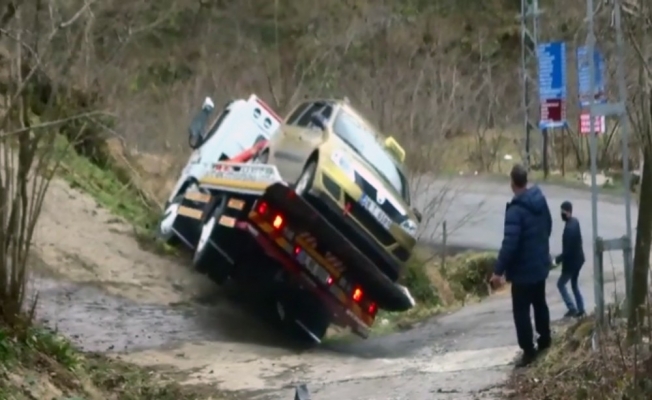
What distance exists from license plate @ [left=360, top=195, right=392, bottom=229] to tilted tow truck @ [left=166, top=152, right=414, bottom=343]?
44 cm

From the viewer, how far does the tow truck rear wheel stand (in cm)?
1386

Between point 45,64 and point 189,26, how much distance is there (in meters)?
24.4

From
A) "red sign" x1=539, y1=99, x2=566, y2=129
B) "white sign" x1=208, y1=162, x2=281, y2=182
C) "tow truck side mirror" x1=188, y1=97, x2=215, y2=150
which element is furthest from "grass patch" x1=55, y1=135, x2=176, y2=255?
"red sign" x1=539, y1=99, x2=566, y2=129

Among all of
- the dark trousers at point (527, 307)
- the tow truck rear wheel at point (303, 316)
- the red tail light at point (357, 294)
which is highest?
the dark trousers at point (527, 307)

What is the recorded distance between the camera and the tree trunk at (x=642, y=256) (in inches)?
299

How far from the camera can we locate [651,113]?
705cm

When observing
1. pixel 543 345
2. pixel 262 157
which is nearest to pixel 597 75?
pixel 543 345

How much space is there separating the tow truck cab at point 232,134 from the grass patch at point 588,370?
7.30 metres

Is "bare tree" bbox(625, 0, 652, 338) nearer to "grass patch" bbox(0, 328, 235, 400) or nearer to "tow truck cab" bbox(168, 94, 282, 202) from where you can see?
"grass patch" bbox(0, 328, 235, 400)

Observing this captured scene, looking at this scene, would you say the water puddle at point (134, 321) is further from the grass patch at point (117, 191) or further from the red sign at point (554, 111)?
the red sign at point (554, 111)

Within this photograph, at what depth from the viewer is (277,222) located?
42.0 ft

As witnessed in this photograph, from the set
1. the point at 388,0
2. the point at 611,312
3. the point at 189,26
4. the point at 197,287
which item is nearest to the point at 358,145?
the point at 197,287

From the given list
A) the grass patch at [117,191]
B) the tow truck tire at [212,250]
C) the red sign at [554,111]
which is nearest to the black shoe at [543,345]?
the tow truck tire at [212,250]

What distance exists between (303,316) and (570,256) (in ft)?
11.1
